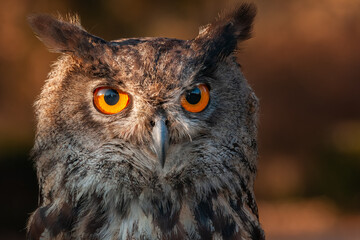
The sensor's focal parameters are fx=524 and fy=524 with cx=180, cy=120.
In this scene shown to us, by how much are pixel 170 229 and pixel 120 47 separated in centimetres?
64

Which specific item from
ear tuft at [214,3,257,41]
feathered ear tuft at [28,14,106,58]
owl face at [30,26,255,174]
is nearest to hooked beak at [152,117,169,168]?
owl face at [30,26,255,174]

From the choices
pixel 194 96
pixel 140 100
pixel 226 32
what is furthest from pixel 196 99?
pixel 226 32

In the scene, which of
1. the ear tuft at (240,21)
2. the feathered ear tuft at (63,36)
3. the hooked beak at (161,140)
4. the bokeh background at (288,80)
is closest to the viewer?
the hooked beak at (161,140)

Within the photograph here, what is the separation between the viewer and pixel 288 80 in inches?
361

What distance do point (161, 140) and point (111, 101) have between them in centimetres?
23

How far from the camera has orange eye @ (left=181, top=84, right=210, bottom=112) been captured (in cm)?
181

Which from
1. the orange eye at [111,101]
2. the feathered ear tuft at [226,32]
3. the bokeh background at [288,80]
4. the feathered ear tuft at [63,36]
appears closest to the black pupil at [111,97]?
the orange eye at [111,101]

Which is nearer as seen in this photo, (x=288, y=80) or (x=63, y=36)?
(x=63, y=36)

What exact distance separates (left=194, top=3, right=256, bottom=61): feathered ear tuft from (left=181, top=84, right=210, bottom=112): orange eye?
14cm

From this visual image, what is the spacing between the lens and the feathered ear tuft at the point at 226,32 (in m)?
1.93

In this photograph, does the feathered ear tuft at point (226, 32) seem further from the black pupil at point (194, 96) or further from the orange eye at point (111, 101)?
the orange eye at point (111, 101)

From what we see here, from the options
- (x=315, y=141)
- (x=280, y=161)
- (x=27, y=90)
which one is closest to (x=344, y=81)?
(x=315, y=141)

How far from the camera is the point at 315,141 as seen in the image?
942cm

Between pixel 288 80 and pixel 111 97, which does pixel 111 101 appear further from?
pixel 288 80
